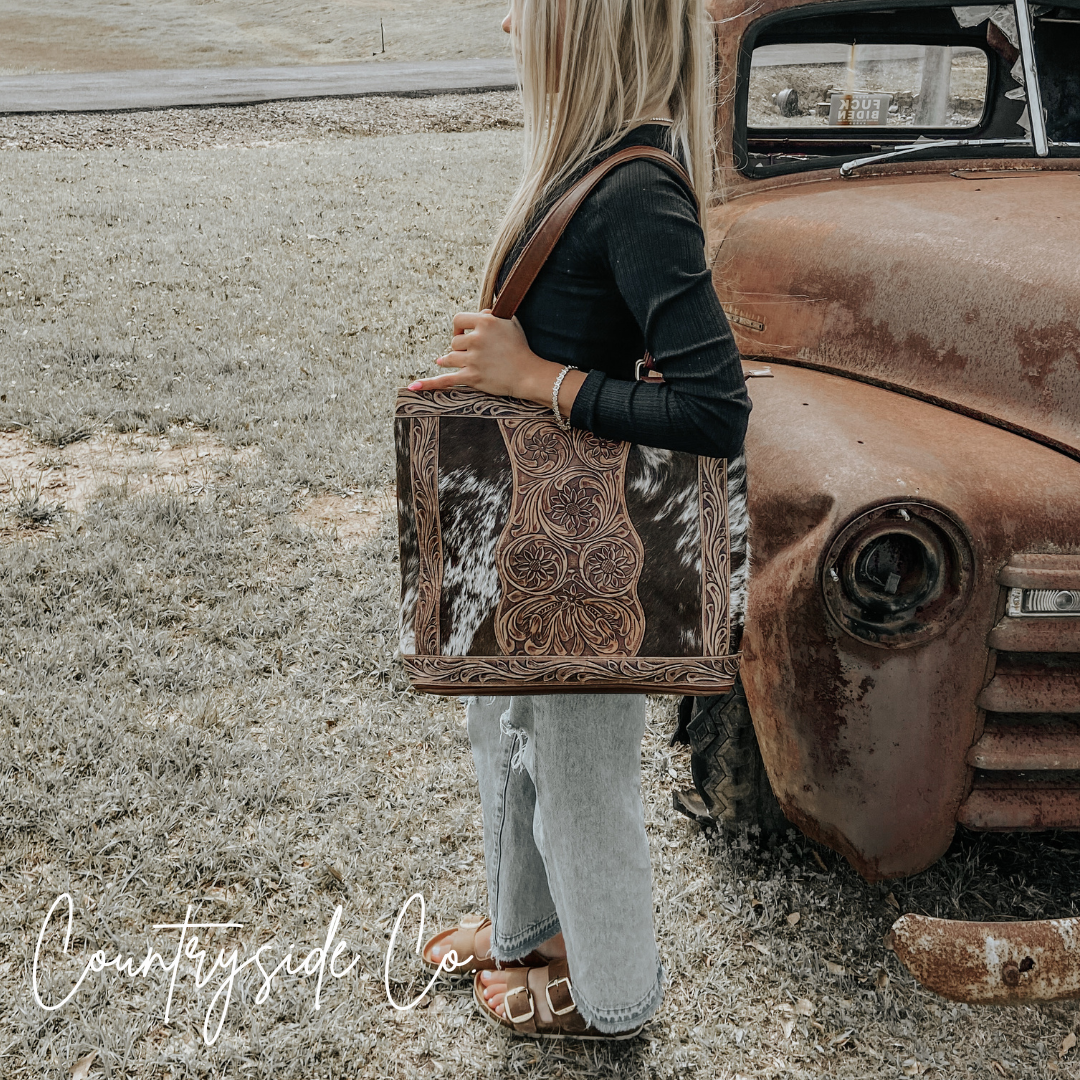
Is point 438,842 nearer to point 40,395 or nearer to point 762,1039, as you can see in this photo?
point 762,1039

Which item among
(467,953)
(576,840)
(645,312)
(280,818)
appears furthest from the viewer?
(280,818)

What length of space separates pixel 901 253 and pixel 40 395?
403cm

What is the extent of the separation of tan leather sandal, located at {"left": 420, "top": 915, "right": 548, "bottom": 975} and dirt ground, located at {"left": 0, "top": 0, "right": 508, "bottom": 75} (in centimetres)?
2285

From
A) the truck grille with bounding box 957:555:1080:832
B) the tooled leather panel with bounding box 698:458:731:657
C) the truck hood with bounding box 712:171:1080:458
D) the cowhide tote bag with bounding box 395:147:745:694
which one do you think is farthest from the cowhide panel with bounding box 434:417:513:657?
the truck hood with bounding box 712:171:1080:458

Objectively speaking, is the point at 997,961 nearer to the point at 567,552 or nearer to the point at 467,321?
the point at 567,552

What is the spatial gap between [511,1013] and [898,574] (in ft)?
3.55

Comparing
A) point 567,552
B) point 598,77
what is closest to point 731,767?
point 567,552

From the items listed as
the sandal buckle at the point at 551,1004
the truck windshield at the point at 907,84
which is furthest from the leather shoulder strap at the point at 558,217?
the truck windshield at the point at 907,84

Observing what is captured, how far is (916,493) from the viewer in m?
1.60

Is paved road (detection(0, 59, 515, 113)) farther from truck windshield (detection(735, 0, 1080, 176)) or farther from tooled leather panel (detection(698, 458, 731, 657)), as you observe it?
tooled leather panel (detection(698, 458, 731, 657))

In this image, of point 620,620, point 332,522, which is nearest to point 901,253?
point 620,620

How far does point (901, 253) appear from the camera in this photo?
232 cm

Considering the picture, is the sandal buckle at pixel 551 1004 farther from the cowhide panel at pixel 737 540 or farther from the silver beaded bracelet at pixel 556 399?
the silver beaded bracelet at pixel 556 399

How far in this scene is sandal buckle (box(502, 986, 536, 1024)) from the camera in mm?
1853
